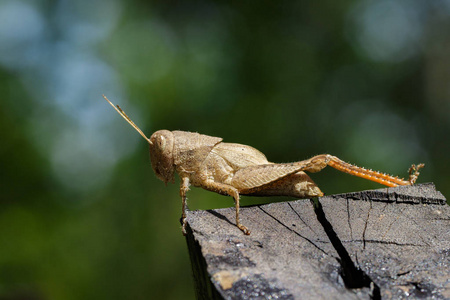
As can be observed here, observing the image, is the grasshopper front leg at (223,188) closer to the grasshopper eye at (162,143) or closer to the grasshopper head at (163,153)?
the grasshopper head at (163,153)

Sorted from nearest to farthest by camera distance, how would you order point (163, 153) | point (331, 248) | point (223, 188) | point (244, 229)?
point (331, 248)
point (244, 229)
point (223, 188)
point (163, 153)

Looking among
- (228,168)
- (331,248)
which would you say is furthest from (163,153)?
(331,248)

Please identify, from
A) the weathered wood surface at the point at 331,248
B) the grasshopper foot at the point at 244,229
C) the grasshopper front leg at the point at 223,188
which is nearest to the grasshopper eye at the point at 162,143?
the grasshopper front leg at the point at 223,188

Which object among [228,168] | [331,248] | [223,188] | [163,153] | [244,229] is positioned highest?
[163,153]

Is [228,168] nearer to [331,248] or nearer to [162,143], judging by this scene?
[162,143]

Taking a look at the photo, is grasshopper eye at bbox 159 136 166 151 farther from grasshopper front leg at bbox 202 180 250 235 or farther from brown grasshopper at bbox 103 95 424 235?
grasshopper front leg at bbox 202 180 250 235

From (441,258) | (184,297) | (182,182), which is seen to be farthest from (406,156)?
(441,258)

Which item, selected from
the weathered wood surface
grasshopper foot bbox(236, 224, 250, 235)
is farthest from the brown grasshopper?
grasshopper foot bbox(236, 224, 250, 235)
